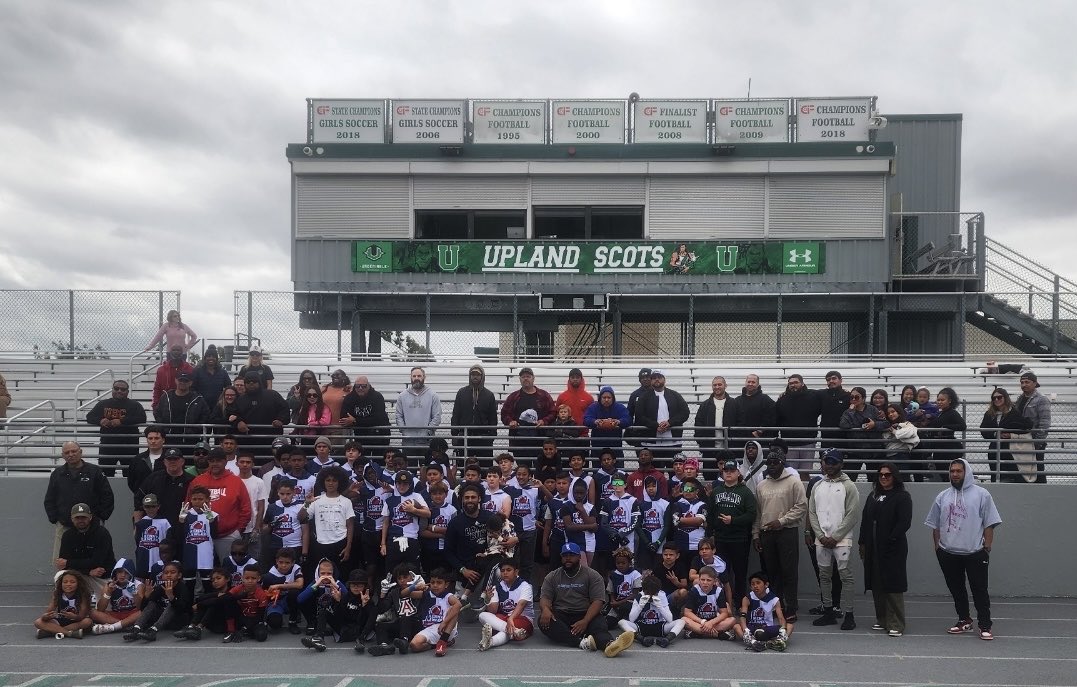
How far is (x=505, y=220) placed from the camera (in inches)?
855

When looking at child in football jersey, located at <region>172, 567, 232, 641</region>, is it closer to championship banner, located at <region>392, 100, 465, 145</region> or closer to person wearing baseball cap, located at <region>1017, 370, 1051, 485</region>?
person wearing baseball cap, located at <region>1017, 370, 1051, 485</region>

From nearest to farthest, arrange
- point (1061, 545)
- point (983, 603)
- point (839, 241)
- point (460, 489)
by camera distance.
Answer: point (983, 603), point (460, 489), point (1061, 545), point (839, 241)

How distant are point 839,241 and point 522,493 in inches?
551

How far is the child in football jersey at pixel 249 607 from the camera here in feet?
29.0

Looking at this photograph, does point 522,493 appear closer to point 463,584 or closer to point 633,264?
point 463,584

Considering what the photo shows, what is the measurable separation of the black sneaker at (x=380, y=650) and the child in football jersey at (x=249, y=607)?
1.21 meters

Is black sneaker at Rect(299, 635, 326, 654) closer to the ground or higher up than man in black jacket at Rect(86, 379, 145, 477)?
closer to the ground

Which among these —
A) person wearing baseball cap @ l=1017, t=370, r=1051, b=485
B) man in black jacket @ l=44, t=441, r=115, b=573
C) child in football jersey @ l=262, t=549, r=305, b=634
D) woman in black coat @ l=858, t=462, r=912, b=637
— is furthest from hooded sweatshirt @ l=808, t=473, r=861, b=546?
man in black jacket @ l=44, t=441, r=115, b=573

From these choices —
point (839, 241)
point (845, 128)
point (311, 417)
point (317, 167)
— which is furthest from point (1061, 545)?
point (317, 167)

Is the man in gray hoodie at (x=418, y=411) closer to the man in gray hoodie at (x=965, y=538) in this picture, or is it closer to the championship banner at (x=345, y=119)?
the man in gray hoodie at (x=965, y=538)

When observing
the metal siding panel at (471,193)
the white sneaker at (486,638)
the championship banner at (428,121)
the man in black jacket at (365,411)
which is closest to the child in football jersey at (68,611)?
the man in black jacket at (365,411)

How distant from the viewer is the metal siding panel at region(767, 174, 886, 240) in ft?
69.8

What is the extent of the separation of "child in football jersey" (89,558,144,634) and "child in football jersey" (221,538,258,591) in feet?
3.00

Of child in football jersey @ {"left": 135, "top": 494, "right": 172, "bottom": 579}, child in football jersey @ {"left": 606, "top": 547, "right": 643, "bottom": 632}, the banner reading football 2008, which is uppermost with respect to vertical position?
the banner reading football 2008
